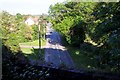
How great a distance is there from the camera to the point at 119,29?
4039 millimetres

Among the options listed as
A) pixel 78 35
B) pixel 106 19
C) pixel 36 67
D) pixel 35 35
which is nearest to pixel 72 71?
pixel 36 67

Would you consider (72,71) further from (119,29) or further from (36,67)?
(119,29)

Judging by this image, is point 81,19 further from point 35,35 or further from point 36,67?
point 36,67

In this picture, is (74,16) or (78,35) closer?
(78,35)

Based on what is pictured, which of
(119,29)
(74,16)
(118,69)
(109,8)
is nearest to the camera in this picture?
(119,29)

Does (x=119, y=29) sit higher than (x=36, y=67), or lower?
higher

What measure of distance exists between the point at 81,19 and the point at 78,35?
1.67 m

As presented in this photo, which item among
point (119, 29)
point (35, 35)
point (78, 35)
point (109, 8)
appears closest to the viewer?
point (119, 29)

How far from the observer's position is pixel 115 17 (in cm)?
421

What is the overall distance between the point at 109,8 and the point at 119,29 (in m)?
0.48

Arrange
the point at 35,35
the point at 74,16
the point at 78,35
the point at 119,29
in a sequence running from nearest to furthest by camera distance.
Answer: the point at 119,29, the point at 78,35, the point at 74,16, the point at 35,35

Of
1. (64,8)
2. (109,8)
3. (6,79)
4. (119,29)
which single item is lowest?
(6,79)

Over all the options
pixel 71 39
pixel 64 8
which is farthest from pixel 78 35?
pixel 64 8

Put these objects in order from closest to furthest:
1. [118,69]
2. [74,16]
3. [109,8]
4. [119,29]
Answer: [119,29] → [109,8] → [118,69] → [74,16]
